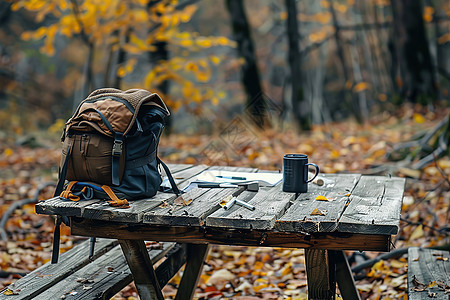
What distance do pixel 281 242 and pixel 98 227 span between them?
3.12 ft

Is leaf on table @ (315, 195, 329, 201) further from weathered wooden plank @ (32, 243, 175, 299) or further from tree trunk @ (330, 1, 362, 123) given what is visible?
tree trunk @ (330, 1, 362, 123)

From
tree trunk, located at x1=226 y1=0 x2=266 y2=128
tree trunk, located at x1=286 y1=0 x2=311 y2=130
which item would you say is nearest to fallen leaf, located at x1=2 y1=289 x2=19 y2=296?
tree trunk, located at x1=286 y1=0 x2=311 y2=130

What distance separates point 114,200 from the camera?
2564 millimetres

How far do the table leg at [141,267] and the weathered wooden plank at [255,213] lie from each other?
0.54m

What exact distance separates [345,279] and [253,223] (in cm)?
123

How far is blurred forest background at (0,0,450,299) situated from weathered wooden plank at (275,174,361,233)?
3.49 feet

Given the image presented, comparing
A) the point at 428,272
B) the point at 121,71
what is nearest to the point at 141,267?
the point at 428,272

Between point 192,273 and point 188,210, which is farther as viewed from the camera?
point 192,273

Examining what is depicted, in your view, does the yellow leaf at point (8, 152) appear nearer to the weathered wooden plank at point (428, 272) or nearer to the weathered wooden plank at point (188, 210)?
the weathered wooden plank at point (188, 210)

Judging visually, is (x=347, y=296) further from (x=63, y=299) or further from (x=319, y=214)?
(x=63, y=299)

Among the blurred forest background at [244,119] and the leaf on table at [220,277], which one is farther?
the blurred forest background at [244,119]

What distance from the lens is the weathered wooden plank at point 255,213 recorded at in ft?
7.67

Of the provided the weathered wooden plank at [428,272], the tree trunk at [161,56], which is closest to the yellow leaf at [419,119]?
the tree trunk at [161,56]

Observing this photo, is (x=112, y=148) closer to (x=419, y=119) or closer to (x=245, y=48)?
(x=419, y=119)
